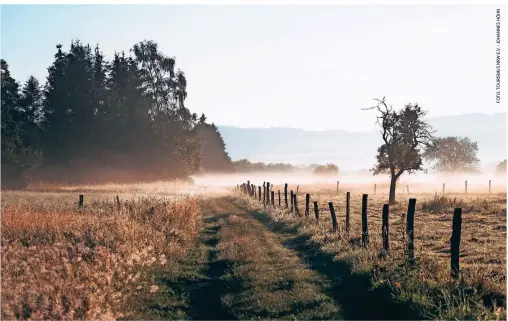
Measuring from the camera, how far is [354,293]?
38.7 ft

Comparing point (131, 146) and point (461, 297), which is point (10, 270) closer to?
point (461, 297)

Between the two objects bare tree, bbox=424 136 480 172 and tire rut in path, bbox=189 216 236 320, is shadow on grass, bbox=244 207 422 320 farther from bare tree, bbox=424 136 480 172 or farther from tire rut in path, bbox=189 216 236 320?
bare tree, bbox=424 136 480 172

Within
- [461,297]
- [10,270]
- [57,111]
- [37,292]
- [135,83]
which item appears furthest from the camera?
[135,83]

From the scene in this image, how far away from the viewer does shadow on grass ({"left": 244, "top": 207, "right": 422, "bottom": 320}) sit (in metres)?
10.1

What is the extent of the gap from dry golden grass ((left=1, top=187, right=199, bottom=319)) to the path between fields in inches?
34.6

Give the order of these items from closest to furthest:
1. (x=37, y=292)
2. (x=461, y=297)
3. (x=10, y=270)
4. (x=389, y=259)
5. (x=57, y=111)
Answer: (x=37, y=292), (x=461, y=297), (x=10, y=270), (x=389, y=259), (x=57, y=111)

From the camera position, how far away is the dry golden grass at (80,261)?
30.8 ft

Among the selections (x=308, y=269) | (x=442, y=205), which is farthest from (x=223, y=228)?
(x=442, y=205)

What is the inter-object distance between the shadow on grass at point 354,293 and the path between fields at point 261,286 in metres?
0.02

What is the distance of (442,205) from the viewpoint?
35031 millimetres

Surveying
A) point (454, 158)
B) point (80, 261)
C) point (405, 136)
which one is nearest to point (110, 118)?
point (405, 136)

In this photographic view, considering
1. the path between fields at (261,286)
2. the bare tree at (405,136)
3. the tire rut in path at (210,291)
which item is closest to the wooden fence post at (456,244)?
the path between fields at (261,286)

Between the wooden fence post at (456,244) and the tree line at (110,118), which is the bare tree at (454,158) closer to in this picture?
the tree line at (110,118)

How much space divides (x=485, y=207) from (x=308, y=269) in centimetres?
2341
